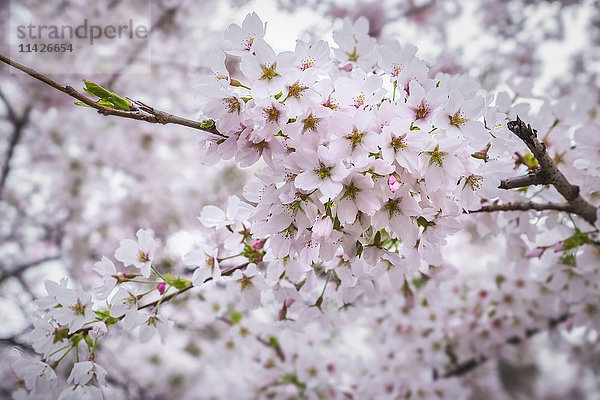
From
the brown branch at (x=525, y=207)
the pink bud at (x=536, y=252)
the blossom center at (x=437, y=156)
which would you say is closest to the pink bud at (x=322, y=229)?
the blossom center at (x=437, y=156)

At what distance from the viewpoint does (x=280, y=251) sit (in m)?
0.90

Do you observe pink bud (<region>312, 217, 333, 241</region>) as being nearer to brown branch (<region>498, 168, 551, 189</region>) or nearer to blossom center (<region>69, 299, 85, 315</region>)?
brown branch (<region>498, 168, 551, 189</region>)

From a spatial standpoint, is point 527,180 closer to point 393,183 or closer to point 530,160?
point 530,160

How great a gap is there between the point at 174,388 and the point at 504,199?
4653 millimetres

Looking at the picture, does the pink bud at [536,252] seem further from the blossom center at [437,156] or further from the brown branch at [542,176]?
the blossom center at [437,156]

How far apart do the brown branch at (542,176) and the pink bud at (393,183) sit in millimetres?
315

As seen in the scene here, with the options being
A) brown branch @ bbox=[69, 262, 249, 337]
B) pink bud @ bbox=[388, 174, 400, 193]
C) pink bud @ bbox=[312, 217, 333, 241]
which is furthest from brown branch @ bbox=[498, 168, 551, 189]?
brown branch @ bbox=[69, 262, 249, 337]

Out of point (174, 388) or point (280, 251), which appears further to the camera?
point (174, 388)

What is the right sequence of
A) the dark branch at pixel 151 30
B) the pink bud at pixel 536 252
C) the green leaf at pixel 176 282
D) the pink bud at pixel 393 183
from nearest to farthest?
1. the pink bud at pixel 393 183
2. the green leaf at pixel 176 282
3. the pink bud at pixel 536 252
4. the dark branch at pixel 151 30

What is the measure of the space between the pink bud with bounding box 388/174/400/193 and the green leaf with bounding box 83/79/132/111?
1.92 feet

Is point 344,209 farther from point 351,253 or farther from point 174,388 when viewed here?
point 174,388

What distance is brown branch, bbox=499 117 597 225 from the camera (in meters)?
0.90

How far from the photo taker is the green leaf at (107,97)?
2.79 feet

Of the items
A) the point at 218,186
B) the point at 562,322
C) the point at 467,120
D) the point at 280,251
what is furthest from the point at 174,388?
the point at 467,120
